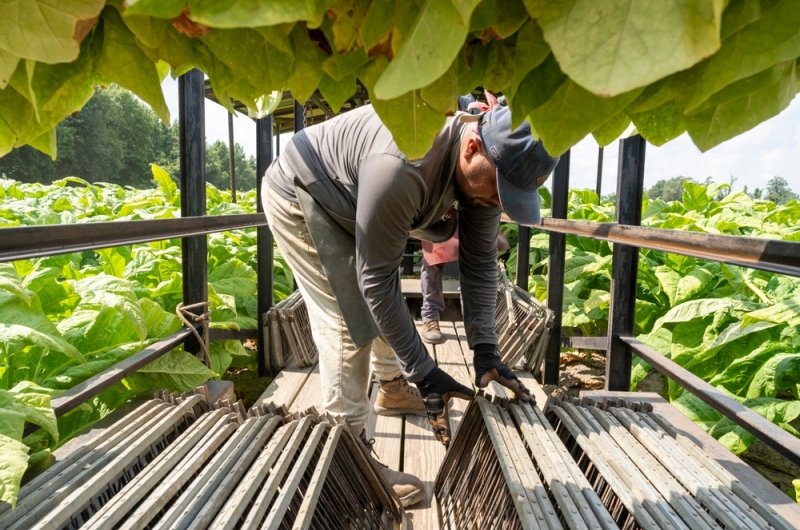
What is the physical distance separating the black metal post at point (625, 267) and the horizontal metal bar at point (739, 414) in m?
0.28

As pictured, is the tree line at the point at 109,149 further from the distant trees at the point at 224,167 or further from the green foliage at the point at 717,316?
the green foliage at the point at 717,316

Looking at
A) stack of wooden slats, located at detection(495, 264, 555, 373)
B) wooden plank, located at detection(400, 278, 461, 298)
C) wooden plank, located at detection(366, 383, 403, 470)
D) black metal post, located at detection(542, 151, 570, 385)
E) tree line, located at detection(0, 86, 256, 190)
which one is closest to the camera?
wooden plank, located at detection(366, 383, 403, 470)

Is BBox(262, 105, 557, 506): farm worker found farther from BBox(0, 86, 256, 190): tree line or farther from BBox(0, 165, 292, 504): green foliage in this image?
BBox(0, 86, 256, 190): tree line

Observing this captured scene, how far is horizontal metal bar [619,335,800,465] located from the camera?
1.56m

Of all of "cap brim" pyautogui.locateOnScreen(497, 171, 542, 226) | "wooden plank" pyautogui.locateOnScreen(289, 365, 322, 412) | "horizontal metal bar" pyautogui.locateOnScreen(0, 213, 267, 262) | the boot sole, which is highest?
"cap brim" pyautogui.locateOnScreen(497, 171, 542, 226)

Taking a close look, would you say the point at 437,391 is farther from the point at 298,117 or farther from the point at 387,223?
the point at 298,117

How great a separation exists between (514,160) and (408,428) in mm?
1633

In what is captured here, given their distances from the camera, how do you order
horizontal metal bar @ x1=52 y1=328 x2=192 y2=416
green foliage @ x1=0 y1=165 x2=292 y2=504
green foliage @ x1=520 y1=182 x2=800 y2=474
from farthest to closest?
green foliage @ x1=520 y1=182 x2=800 y2=474 < horizontal metal bar @ x1=52 y1=328 x2=192 y2=416 < green foliage @ x1=0 y1=165 x2=292 y2=504

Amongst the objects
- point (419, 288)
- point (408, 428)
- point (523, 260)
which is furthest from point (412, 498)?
point (419, 288)

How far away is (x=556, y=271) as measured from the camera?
3.70 m

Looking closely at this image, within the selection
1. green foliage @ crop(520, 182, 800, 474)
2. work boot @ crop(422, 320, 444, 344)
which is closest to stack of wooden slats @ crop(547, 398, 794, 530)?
green foliage @ crop(520, 182, 800, 474)

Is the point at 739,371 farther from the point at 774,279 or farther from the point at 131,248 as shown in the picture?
the point at 131,248

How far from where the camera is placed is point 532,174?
1710mm

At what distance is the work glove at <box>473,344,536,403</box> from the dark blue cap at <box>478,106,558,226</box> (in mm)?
692
